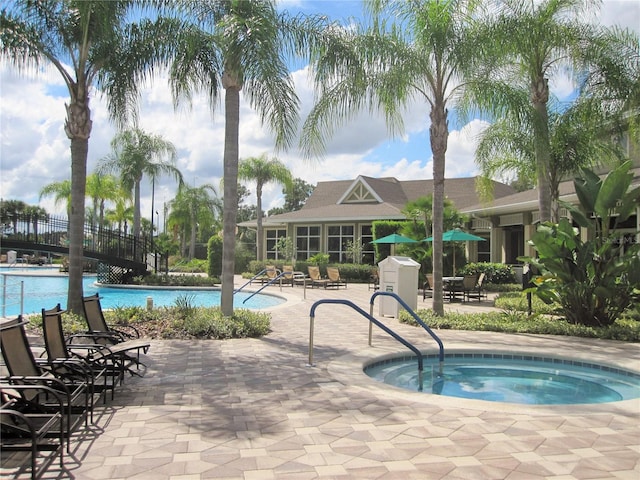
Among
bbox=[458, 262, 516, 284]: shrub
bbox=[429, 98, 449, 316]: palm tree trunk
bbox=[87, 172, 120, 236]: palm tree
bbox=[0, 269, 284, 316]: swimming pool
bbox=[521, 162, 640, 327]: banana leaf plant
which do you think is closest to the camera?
bbox=[521, 162, 640, 327]: banana leaf plant

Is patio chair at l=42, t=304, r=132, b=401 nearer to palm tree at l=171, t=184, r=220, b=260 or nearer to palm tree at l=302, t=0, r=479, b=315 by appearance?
palm tree at l=302, t=0, r=479, b=315

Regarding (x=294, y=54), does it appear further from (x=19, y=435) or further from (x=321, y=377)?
(x=19, y=435)

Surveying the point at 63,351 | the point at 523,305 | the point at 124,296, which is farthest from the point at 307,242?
the point at 63,351

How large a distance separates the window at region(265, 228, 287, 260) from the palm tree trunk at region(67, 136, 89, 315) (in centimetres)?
2499

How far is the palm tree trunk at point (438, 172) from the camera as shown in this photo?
12.4 metres

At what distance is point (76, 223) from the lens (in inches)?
440

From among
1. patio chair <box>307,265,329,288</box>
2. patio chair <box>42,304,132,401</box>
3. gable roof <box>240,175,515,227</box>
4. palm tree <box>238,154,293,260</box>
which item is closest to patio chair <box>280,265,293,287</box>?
patio chair <box>307,265,329,288</box>

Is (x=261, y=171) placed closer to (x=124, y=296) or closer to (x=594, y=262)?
(x=124, y=296)

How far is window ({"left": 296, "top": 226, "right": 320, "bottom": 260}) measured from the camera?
106 ft

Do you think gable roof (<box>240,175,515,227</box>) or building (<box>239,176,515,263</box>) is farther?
building (<box>239,176,515,263</box>)

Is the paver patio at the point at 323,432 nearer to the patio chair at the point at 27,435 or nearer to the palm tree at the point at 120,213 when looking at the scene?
the patio chair at the point at 27,435

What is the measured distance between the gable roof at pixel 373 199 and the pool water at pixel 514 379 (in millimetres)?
18740

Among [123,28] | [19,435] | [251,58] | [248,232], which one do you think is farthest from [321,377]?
[248,232]

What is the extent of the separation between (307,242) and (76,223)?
21980mm
